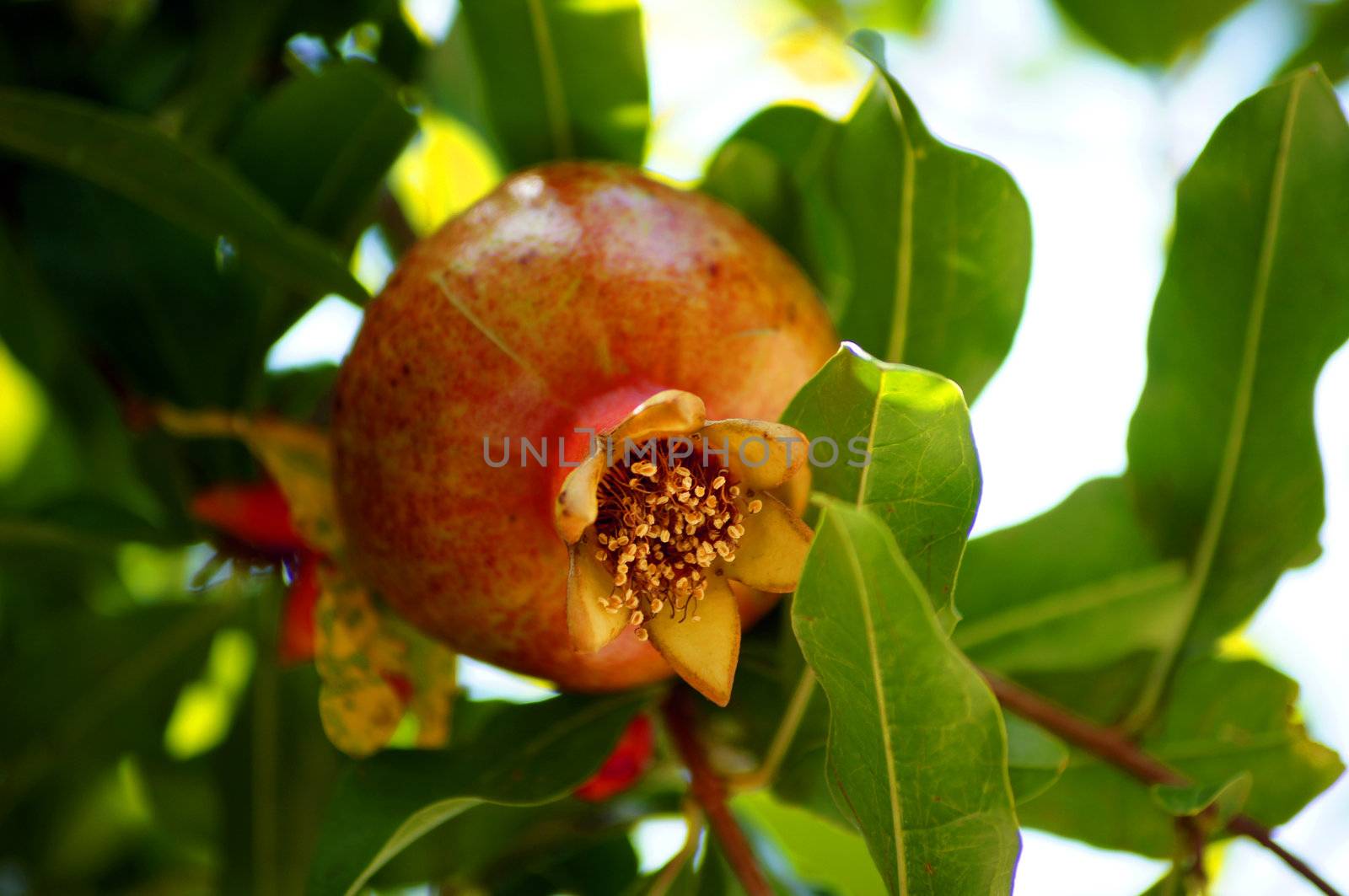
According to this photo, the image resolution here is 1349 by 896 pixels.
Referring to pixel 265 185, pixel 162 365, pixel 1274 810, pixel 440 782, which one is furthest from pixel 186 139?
pixel 1274 810

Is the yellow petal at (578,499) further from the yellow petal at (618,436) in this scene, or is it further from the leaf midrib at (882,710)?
the leaf midrib at (882,710)

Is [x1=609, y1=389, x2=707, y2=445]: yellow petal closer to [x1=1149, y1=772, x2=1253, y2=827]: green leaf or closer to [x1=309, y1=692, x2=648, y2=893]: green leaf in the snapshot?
[x1=309, y1=692, x2=648, y2=893]: green leaf

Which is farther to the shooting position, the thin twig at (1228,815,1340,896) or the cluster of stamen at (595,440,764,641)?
the thin twig at (1228,815,1340,896)

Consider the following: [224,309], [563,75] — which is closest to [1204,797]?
[563,75]

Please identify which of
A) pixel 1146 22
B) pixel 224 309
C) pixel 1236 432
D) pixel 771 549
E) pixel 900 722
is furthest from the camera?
pixel 1146 22

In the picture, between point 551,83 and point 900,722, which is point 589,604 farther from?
point 551,83

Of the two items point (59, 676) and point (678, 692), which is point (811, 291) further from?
point (59, 676)

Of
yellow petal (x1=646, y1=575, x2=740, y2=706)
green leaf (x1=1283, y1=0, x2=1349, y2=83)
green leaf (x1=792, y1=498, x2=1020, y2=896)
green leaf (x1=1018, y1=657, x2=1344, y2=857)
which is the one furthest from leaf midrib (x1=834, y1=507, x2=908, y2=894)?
green leaf (x1=1283, y1=0, x2=1349, y2=83)
